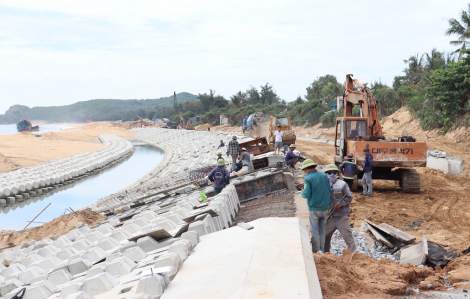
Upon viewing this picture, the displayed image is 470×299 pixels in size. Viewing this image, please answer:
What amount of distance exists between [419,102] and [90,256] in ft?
82.4

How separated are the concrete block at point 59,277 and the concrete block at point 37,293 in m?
0.47

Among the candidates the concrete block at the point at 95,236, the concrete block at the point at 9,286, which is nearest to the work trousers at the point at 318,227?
the concrete block at the point at 95,236

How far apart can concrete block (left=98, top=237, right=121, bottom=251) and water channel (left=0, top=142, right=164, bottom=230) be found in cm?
1240

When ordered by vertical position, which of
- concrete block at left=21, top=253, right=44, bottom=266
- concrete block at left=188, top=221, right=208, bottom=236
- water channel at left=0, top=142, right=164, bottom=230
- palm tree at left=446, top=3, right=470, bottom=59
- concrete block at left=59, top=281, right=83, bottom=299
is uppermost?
palm tree at left=446, top=3, right=470, bottom=59

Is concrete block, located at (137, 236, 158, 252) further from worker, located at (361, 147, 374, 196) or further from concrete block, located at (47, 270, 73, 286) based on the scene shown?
worker, located at (361, 147, 374, 196)

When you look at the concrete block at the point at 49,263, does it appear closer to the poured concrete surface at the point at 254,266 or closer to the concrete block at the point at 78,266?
the concrete block at the point at 78,266

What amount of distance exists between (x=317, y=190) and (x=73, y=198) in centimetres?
2005

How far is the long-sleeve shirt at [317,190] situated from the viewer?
18.5 ft

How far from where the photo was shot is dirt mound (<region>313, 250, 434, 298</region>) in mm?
3582

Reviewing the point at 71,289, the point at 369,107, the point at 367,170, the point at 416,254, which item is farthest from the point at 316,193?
the point at 369,107

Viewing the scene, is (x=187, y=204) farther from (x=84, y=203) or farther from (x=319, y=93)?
(x=319, y=93)

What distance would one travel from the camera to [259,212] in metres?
8.12

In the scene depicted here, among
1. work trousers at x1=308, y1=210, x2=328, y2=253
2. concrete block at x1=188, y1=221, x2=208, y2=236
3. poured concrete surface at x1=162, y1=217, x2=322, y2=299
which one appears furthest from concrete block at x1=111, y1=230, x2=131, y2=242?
work trousers at x1=308, y1=210, x2=328, y2=253

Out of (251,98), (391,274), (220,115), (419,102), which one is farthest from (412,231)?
(251,98)
